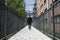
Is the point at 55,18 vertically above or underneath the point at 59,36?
above

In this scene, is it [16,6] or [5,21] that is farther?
[16,6]

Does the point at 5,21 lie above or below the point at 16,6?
below

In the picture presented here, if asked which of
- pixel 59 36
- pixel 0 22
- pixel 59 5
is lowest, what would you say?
pixel 59 36

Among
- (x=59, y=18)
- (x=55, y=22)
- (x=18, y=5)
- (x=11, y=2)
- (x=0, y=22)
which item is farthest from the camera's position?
(x=18, y=5)

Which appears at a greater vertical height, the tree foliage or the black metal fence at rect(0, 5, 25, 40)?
the tree foliage

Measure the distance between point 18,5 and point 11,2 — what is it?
24.3ft

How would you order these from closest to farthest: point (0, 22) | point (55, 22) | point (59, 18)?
point (0, 22) < point (59, 18) < point (55, 22)

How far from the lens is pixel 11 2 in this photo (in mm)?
37562

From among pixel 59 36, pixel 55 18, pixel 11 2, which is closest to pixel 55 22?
pixel 55 18

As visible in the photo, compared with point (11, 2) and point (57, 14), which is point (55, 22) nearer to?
point (57, 14)

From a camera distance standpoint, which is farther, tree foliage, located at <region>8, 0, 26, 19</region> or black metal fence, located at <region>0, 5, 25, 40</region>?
tree foliage, located at <region>8, 0, 26, 19</region>

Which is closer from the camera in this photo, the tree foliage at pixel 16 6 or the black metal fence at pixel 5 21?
the black metal fence at pixel 5 21

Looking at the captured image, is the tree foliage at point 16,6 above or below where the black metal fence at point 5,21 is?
above

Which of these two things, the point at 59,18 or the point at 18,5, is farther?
the point at 18,5
